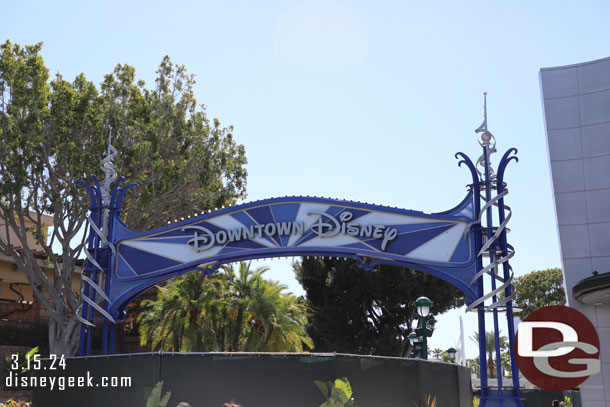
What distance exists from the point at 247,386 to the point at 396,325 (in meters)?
32.2

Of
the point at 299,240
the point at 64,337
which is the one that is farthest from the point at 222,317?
the point at 299,240

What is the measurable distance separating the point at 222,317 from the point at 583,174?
20.8m

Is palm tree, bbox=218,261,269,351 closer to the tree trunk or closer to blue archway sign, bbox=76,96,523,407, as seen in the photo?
the tree trunk

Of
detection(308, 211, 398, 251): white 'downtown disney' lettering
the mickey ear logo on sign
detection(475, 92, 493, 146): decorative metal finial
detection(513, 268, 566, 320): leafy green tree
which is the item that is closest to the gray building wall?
detection(475, 92, 493, 146): decorative metal finial

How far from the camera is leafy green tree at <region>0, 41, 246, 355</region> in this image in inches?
1114

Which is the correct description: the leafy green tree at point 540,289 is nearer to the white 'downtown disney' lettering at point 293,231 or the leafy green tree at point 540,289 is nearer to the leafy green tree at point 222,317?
the leafy green tree at point 222,317

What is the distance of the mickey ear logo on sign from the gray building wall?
13343 mm

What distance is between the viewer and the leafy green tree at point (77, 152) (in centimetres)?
2830

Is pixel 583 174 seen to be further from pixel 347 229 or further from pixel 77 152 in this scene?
pixel 77 152

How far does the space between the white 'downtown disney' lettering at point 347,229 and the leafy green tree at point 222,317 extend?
1544 cm

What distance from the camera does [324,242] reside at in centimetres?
1928

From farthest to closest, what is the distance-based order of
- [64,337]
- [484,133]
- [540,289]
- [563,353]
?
1. [540,289]
2. [64,337]
3. [484,133]
4. [563,353]

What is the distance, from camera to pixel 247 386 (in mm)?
11047

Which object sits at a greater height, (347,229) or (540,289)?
(540,289)
